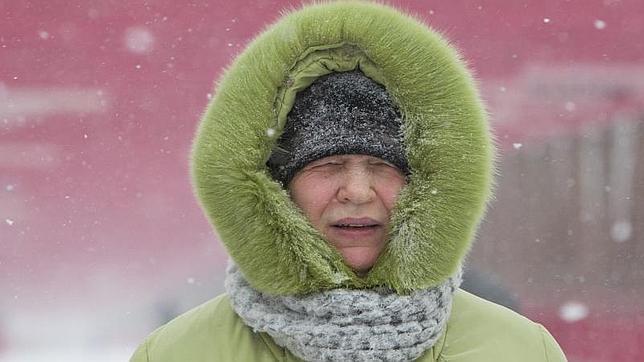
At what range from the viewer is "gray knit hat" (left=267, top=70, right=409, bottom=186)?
47.8 inches

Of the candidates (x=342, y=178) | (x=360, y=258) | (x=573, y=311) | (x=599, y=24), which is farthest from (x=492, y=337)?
(x=599, y=24)

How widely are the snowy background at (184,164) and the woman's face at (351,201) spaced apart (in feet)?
4.03

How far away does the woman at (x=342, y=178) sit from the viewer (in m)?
1.22

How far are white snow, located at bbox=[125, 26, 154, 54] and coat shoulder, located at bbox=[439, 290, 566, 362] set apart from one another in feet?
4.62

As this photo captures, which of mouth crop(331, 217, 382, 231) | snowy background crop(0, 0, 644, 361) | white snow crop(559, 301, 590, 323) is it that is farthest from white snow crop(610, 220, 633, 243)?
mouth crop(331, 217, 382, 231)

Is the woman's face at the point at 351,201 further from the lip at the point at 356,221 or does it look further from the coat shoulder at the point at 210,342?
the coat shoulder at the point at 210,342

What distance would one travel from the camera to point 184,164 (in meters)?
2.43

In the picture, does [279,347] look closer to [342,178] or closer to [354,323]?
[354,323]

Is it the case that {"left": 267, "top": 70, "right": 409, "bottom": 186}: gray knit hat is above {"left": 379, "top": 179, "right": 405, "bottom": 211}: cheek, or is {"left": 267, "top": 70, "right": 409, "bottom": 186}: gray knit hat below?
above

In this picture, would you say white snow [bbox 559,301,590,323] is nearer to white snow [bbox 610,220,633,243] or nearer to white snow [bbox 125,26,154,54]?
white snow [bbox 610,220,633,243]

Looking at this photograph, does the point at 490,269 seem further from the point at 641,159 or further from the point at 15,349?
the point at 15,349

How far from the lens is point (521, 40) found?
8.04 feet

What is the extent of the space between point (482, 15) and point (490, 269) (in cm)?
78

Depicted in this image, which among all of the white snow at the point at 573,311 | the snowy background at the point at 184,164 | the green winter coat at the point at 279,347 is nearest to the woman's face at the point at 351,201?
the green winter coat at the point at 279,347
